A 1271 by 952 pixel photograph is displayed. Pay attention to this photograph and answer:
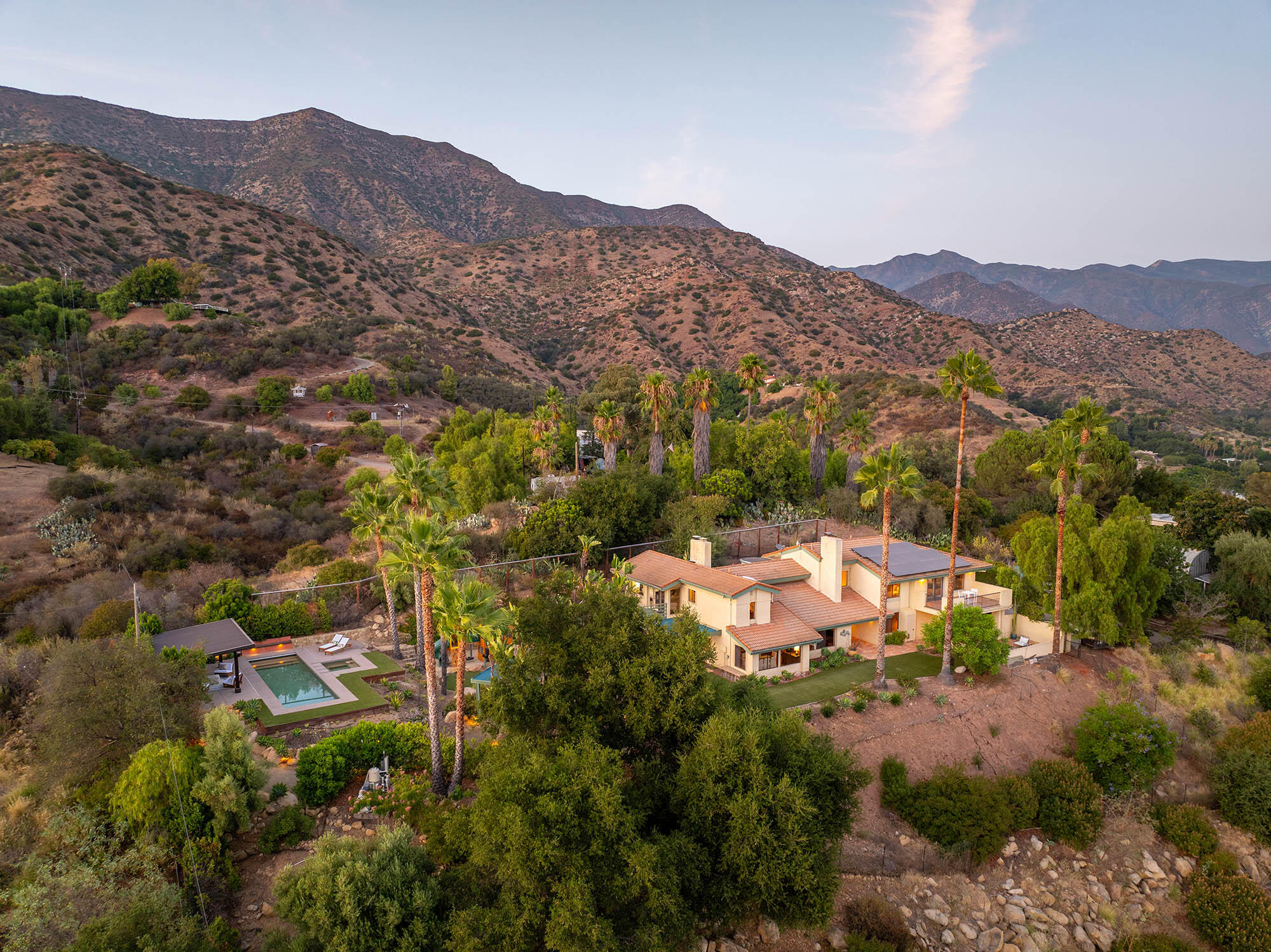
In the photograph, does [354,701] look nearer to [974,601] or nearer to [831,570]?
[831,570]

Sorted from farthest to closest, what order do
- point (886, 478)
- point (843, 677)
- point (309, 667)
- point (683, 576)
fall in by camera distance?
point (683, 576)
point (843, 677)
point (309, 667)
point (886, 478)

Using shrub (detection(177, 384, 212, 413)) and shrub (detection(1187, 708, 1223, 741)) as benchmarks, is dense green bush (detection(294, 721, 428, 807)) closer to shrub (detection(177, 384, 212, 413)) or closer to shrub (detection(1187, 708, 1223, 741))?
shrub (detection(1187, 708, 1223, 741))

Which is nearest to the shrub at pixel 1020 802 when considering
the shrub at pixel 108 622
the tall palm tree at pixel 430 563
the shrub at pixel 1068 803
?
the shrub at pixel 1068 803

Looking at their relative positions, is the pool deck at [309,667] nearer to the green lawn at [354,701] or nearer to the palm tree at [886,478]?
the green lawn at [354,701]

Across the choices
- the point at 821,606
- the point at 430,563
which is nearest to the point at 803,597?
the point at 821,606

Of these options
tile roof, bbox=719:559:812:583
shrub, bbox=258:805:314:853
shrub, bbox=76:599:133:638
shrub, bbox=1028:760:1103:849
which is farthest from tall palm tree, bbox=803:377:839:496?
shrub, bbox=76:599:133:638

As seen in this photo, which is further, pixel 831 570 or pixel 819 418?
pixel 819 418
